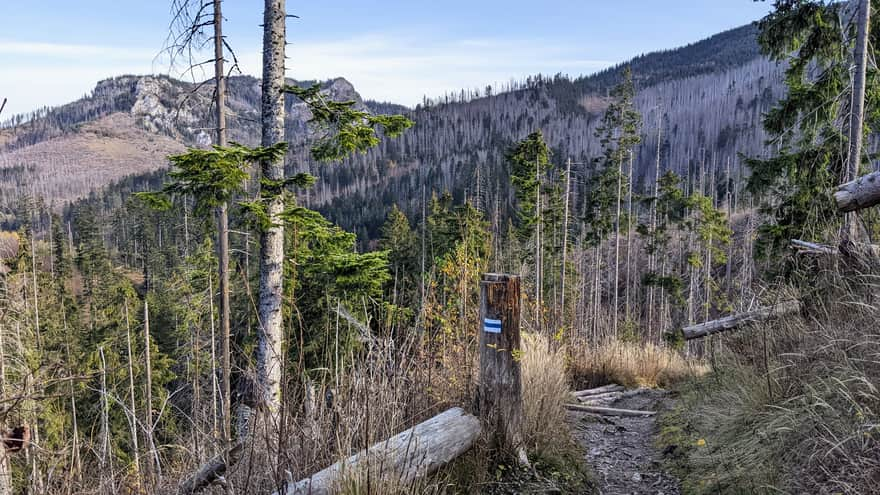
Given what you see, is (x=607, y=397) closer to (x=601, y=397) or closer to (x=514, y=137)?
(x=601, y=397)

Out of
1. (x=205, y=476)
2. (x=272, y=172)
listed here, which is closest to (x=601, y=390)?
(x=205, y=476)

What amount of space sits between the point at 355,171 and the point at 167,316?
92524 mm

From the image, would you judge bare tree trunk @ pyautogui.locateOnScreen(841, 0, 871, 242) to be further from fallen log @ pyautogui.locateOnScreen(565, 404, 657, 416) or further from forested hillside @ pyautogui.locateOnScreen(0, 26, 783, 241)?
forested hillside @ pyautogui.locateOnScreen(0, 26, 783, 241)

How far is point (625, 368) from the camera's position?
25.1ft

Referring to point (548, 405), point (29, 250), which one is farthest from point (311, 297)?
point (29, 250)

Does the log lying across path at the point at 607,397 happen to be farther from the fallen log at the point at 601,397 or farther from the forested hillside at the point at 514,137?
the forested hillside at the point at 514,137

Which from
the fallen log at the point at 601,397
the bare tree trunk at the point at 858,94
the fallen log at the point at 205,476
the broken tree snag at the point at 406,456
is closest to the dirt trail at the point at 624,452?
the fallen log at the point at 601,397

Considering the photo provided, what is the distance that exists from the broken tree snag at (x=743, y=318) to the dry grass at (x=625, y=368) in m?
2.30

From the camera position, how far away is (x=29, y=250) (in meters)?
24.4

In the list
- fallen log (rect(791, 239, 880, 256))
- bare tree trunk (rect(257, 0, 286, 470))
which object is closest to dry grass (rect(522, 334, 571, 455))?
fallen log (rect(791, 239, 880, 256))

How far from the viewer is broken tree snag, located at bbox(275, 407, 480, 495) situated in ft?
6.72

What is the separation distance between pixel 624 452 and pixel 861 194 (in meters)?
2.71

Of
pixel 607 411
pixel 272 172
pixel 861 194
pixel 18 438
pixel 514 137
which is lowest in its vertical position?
pixel 607 411

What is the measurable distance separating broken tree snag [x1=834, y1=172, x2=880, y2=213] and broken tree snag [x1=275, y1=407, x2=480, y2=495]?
2546 millimetres
